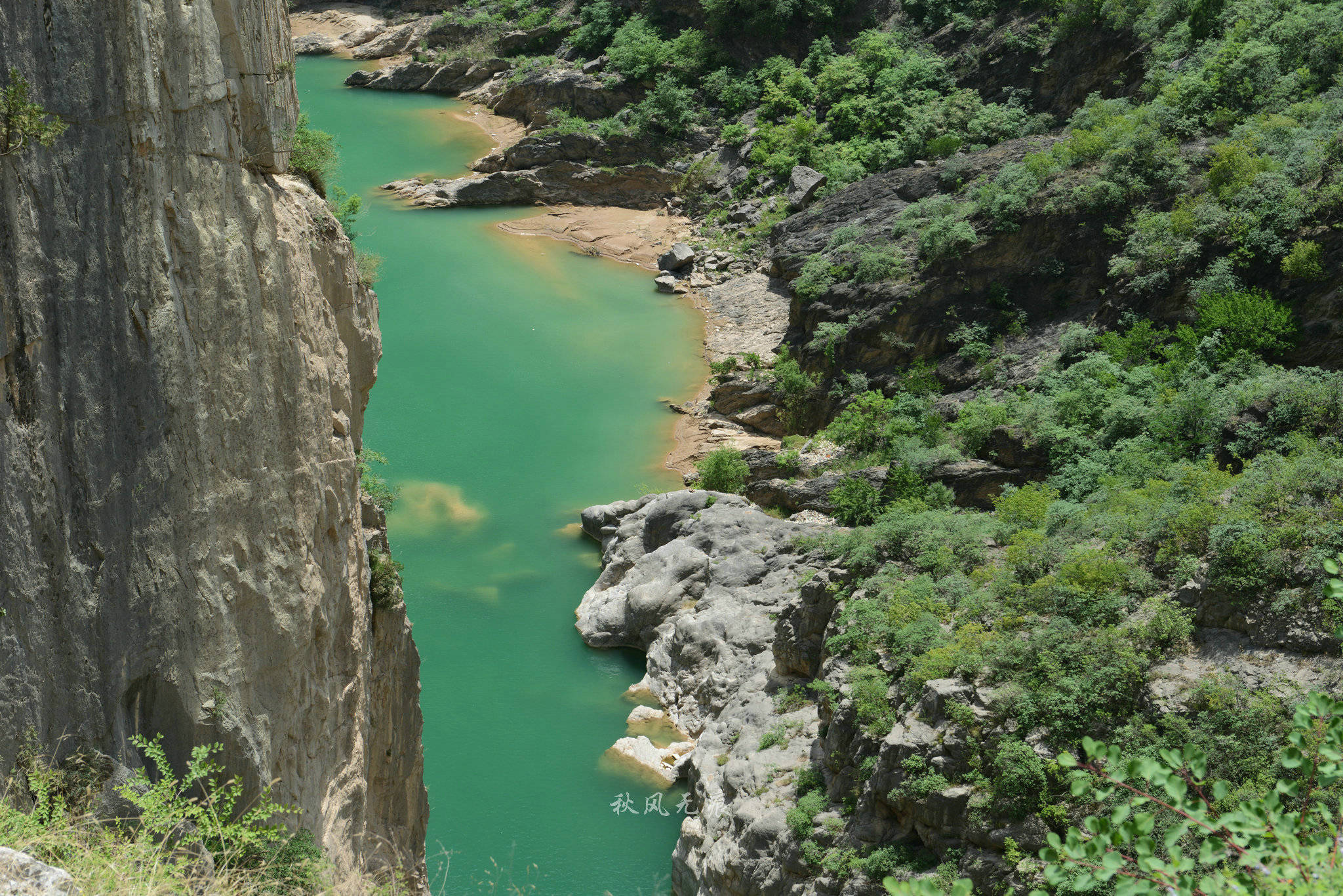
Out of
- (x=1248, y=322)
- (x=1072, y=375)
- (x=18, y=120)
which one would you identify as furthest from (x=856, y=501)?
(x=18, y=120)

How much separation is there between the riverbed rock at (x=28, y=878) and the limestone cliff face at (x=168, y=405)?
1868 millimetres

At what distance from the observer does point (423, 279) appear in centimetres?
3062

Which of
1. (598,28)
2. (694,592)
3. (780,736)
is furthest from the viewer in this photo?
(598,28)

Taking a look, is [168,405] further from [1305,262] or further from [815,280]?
[815,280]

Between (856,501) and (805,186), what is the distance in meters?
13.9

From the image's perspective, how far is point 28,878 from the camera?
5.07 metres

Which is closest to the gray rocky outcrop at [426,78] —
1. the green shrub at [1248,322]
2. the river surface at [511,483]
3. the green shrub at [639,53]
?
the river surface at [511,483]

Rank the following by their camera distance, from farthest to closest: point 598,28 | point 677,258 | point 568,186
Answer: point 598,28, point 568,186, point 677,258

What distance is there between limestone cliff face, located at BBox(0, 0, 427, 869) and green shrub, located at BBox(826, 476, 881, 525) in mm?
11138

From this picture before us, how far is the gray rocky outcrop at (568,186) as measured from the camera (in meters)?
34.8

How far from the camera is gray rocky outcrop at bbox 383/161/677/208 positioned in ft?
114

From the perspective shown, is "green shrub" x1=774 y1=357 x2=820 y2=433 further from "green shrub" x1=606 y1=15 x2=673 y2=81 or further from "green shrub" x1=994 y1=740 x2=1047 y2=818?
"green shrub" x1=606 y1=15 x2=673 y2=81

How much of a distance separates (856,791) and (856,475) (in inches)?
328

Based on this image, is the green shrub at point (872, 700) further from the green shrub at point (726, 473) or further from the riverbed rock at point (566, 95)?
the riverbed rock at point (566, 95)
